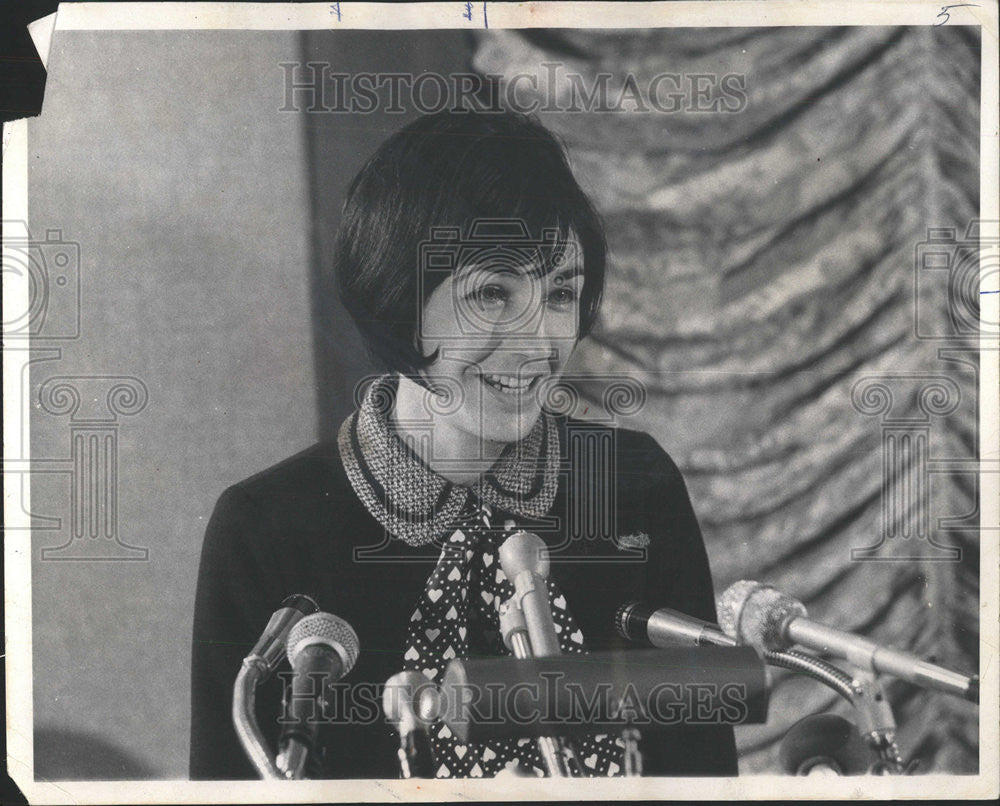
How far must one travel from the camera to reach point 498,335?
142 cm

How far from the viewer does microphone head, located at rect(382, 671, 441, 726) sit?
143 centimetres

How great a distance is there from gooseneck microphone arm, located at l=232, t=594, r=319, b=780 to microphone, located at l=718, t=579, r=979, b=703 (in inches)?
22.2

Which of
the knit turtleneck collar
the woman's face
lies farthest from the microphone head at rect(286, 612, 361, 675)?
the woman's face

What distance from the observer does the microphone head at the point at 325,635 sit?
1422 millimetres

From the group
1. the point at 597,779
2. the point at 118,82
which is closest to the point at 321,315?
the point at 118,82

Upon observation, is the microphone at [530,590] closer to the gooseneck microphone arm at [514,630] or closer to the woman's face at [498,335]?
the gooseneck microphone arm at [514,630]

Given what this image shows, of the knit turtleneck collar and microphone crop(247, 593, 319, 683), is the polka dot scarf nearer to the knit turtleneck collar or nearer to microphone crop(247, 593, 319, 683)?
the knit turtleneck collar

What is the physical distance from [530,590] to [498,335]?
13.4 inches

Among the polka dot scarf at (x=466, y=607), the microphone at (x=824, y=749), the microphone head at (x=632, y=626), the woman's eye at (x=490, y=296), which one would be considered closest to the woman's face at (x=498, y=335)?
the woman's eye at (x=490, y=296)

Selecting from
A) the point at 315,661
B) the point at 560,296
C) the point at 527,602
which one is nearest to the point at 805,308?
the point at 560,296

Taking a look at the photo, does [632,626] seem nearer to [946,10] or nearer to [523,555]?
[523,555]

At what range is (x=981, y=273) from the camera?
1.47 meters

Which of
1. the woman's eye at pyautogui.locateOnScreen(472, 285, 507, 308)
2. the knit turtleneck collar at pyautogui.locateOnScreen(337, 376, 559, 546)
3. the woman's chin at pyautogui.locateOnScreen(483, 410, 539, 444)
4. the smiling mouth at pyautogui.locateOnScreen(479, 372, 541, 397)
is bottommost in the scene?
the knit turtleneck collar at pyautogui.locateOnScreen(337, 376, 559, 546)

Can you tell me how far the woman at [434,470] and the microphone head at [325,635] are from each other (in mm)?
A: 13
